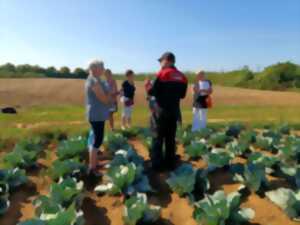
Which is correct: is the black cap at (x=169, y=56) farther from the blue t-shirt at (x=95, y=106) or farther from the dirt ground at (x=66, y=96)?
the dirt ground at (x=66, y=96)

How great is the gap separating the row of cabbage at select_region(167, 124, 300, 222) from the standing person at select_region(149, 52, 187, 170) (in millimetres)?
614

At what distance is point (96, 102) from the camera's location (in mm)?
6738

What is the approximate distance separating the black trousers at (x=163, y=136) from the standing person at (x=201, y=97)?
3.21 metres

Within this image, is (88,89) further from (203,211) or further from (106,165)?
(203,211)

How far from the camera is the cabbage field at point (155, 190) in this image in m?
5.24

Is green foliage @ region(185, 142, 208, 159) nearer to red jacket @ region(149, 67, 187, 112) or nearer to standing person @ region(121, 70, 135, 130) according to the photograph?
red jacket @ region(149, 67, 187, 112)

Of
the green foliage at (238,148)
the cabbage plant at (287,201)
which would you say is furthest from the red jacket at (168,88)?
the cabbage plant at (287,201)

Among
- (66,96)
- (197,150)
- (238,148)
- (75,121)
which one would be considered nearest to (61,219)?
(197,150)

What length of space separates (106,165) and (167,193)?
119 centimetres

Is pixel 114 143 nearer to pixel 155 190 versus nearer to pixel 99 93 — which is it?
pixel 99 93

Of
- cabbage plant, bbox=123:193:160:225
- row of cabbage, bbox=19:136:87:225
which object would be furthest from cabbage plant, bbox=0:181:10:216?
cabbage plant, bbox=123:193:160:225

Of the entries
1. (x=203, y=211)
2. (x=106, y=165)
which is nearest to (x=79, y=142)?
(x=106, y=165)

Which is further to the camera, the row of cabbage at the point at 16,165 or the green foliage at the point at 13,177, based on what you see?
the green foliage at the point at 13,177

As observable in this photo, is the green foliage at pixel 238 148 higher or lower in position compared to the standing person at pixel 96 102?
lower
